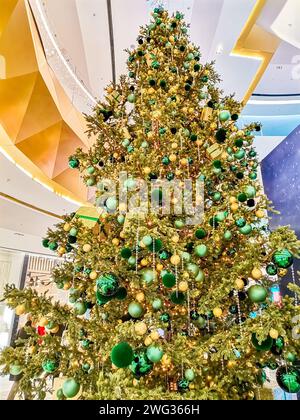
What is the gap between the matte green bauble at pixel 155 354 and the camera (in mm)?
959

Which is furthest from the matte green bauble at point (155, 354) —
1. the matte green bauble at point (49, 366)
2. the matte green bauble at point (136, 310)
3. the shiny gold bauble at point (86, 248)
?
the shiny gold bauble at point (86, 248)

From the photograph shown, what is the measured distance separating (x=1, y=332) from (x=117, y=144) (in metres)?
8.43

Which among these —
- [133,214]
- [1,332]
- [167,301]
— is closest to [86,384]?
[167,301]

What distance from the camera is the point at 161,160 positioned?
1757 millimetres

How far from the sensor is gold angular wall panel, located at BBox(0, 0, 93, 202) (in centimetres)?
299

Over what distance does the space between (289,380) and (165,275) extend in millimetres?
622

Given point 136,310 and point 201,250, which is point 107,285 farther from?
point 201,250

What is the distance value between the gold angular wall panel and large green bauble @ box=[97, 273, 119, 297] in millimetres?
3250

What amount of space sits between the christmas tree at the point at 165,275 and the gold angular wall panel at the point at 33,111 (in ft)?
6.39

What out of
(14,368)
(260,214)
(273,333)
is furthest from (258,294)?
(14,368)

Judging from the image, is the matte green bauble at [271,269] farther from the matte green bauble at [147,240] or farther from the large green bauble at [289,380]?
the matte green bauble at [147,240]

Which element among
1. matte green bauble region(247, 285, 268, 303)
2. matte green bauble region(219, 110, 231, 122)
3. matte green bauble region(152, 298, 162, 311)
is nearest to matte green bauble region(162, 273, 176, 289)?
matte green bauble region(152, 298, 162, 311)

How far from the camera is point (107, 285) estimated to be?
1035mm

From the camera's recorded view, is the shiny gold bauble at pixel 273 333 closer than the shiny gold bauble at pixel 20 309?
Yes
